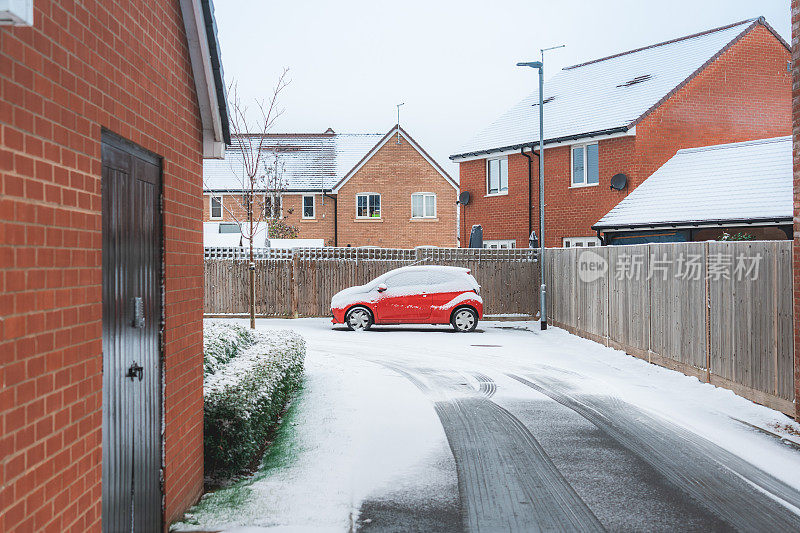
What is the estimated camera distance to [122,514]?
4.23 m

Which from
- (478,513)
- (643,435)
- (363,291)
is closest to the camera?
(478,513)

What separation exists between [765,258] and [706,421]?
7.01 ft

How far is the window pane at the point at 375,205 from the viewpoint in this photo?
39.9m

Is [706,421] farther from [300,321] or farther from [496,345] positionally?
[300,321]

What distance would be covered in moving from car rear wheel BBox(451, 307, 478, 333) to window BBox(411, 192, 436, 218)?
2053cm

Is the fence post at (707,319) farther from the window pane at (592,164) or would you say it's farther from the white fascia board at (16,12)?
the window pane at (592,164)

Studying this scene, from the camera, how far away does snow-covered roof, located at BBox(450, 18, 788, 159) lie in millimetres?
26406

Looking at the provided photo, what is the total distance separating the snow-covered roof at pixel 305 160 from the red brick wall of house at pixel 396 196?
180 centimetres

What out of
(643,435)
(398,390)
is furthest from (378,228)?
(643,435)

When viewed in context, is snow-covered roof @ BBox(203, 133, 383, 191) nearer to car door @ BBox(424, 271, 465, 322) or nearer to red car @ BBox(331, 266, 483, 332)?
red car @ BBox(331, 266, 483, 332)

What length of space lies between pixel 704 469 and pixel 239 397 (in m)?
4.23

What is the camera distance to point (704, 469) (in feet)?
22.5

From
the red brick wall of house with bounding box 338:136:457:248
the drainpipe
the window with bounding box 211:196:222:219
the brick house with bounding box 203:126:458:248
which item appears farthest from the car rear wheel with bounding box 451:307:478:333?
the window with bounding box 211:196:222:219

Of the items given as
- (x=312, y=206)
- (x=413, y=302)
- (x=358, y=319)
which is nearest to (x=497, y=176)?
(x=413, y=302)
